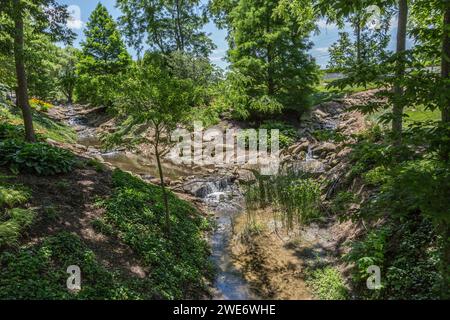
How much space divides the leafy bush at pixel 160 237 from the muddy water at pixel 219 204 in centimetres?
31

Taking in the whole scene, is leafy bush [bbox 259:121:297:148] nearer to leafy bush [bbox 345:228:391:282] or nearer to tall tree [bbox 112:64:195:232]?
tall tree [bbox 112:64:195:232]

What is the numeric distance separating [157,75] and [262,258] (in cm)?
405

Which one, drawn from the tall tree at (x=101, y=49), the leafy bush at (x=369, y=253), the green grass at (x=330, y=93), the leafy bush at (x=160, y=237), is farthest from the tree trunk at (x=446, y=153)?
the tall tree at (x=101, y=49)

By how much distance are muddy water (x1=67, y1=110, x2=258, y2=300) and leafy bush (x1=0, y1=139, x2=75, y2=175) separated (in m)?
3.77

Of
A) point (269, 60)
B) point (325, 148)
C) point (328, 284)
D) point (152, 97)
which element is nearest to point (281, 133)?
point (325, 148)

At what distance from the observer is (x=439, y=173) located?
3.35m

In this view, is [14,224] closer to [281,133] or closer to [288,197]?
[288,197]

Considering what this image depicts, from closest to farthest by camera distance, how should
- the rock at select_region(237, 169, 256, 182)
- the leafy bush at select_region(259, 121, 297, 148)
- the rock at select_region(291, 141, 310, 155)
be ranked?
the rock at select_region(237, 169, 256, 182)
the rock at select_region(291, 141, 310, 155)
the leafy bush at select_region(259, 121, 297, 148)

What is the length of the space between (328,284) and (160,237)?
311cm

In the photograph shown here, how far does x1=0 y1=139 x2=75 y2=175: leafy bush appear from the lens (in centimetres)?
712

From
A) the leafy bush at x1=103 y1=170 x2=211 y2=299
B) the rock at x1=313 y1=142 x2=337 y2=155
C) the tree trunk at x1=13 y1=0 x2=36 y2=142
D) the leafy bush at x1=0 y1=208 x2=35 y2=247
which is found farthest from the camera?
the rock at x1=313 y1=142 x2=337 y2=155

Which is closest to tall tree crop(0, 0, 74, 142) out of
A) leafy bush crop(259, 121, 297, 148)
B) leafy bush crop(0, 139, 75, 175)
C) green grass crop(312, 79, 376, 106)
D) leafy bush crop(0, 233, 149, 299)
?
leafy bush crop(0, 139, 75, 175)

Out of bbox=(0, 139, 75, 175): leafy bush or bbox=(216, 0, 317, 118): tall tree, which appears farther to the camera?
bbox=(216, 0, 317, 118): tall tree
